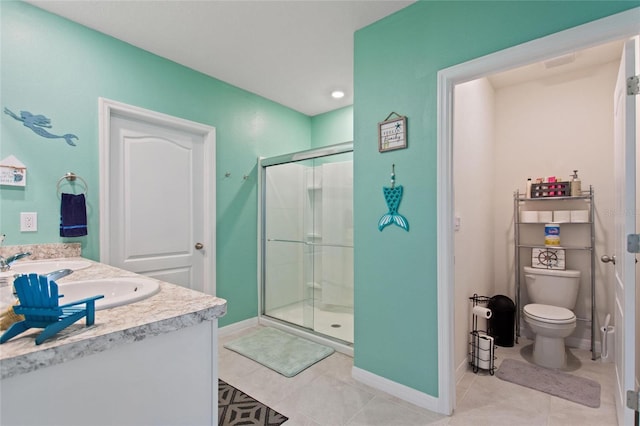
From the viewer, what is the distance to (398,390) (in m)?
2.01

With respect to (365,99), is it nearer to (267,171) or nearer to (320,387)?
(267,171)

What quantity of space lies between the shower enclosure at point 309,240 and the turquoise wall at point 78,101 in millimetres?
422

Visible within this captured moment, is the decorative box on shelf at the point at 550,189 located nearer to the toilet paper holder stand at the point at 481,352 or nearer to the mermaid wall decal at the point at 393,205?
the toilet paper holder stand at the point at 481,352

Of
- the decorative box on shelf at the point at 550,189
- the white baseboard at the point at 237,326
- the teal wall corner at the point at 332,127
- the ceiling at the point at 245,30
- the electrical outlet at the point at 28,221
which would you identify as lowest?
the white baseboard at the point at 237,326

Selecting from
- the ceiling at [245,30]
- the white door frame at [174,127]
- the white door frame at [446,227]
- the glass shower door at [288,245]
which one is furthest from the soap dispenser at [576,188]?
the white door frame at [174,127]

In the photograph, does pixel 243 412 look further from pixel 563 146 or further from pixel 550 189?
pixel 563 146

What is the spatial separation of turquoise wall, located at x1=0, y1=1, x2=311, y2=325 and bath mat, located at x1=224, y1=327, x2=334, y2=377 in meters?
0.39

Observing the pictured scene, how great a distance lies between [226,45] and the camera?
97.3 inches

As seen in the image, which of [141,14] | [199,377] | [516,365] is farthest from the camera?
[516,365]

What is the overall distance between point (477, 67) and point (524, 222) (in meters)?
1.87

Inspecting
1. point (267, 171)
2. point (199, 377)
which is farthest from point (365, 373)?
point (267, 171)

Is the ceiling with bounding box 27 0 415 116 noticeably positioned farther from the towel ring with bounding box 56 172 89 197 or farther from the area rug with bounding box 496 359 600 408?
the area rug with bounding box 496 359 600 408

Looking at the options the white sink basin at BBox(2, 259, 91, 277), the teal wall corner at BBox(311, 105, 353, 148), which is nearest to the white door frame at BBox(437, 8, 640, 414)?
the teal wall corner at BBox(311, 105, 353, 148)

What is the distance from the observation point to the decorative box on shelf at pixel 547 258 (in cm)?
281
